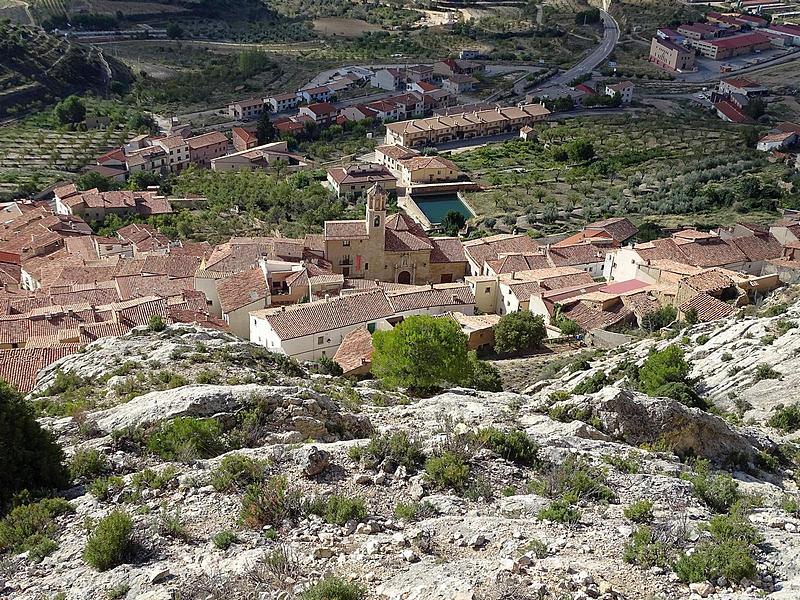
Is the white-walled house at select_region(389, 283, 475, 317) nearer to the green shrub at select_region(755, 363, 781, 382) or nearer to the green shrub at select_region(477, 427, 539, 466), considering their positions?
the green shrub at select_region(755, 363, 781, 382)

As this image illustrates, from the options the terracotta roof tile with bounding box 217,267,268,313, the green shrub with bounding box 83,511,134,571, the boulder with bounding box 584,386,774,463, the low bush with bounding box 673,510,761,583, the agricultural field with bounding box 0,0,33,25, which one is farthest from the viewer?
the agricultural field with bounding box 0,0,33,25

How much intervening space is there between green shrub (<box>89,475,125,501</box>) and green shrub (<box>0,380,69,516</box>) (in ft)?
2.56

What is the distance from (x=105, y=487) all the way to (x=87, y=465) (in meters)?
1.17

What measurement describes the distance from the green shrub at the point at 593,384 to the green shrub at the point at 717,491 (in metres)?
8.83

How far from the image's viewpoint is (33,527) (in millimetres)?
11883

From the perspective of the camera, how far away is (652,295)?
36.2 m

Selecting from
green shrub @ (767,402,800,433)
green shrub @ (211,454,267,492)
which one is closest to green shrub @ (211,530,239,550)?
green shrub @ (211,454,267,492)

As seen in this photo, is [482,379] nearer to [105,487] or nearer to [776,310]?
[776,310]

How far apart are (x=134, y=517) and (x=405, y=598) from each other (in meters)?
4.85

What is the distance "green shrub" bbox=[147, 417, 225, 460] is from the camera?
14344 mm

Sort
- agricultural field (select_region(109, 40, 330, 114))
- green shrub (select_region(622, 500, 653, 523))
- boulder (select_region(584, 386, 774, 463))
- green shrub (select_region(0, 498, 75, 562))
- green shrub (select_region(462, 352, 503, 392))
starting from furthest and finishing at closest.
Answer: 1. agricultural field (select_region(109, 40, 330, 114))
2. green shrub (select_region(462, 352, 503, 392))
3. boulder (select_region(584, 386, 774, 463))
4. green shrub (select_region(622, 500, 653, 523))
5. green shrub (select_region(0, 498, 75, 562))

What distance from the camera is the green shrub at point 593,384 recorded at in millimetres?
23503

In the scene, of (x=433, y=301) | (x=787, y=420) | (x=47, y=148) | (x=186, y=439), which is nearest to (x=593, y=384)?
(x=787, y=420)

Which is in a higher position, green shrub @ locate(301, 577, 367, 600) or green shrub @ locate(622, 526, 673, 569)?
green shrub @ locate(301, 577, 367, 600)
